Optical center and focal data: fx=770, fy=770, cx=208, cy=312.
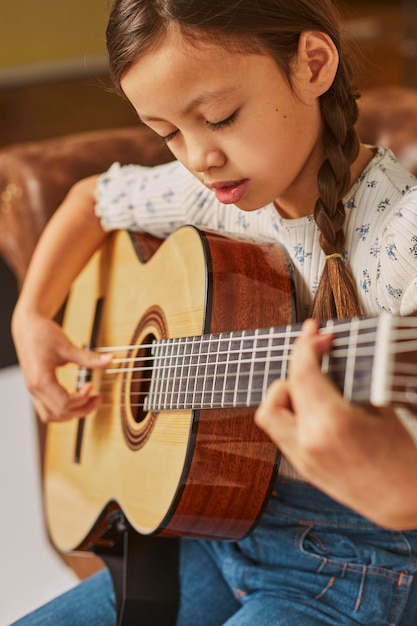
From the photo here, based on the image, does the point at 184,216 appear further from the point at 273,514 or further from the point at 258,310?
the point at 273,514

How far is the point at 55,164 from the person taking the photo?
1.45m

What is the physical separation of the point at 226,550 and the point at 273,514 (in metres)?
0.09

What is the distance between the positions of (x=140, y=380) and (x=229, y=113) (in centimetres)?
41

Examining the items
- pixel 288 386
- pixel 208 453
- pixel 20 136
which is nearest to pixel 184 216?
pixel 208 453

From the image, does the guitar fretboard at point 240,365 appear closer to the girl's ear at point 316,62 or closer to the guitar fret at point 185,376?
the guitar fret at point 185,376

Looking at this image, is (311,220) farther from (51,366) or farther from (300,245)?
(51,366)

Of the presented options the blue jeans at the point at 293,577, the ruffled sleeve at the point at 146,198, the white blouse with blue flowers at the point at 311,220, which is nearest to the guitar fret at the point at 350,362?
the white blouse with blue flowers at the point at 311,220

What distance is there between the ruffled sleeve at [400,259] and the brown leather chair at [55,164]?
2.06 ft

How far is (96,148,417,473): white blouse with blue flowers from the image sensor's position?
0.80m

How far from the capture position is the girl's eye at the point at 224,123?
2.61 feet

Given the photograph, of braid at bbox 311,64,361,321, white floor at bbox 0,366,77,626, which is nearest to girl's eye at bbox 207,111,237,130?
braid at bbox 311,64,361,321

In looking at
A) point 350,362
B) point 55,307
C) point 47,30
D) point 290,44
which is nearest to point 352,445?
point 350,362

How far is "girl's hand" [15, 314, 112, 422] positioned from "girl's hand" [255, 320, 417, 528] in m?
0.59

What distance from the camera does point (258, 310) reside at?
0.90m
